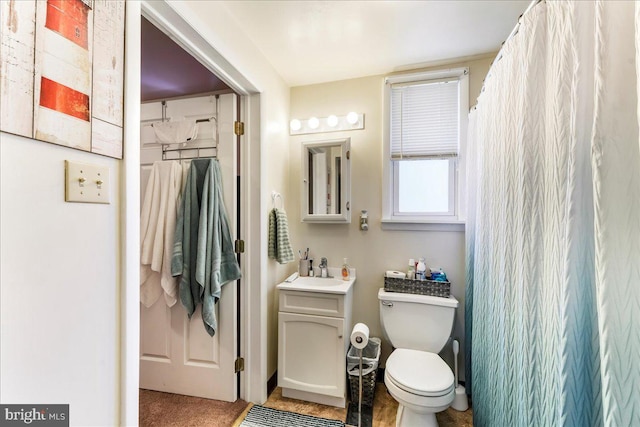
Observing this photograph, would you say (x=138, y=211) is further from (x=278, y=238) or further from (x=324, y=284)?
(x=324, y=284)

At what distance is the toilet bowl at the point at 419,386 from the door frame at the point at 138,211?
893 millimetres

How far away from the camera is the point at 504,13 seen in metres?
1.49

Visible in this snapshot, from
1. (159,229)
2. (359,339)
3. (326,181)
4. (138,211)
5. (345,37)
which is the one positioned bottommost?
(359,339)

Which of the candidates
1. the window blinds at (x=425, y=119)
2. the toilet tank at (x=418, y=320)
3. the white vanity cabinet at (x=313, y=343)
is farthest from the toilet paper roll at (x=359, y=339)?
the window blinds at (x=425, y=119)

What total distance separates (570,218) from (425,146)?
1490 millimetres

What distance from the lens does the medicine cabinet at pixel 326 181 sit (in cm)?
212

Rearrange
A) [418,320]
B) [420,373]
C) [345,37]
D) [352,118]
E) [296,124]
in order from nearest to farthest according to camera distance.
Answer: [420,373], [345,37], [418,320], [352,118], [296,124]

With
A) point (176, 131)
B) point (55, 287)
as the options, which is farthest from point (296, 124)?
point (55, 287)

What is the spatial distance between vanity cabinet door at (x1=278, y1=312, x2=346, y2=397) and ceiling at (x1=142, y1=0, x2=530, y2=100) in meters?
1.76

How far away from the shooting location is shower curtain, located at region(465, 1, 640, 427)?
0.56m

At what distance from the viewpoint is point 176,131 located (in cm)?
184

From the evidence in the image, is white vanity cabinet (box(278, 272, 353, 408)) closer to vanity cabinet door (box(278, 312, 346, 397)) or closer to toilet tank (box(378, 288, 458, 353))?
vanity cabinet door (box(278, 312, 346, 397))

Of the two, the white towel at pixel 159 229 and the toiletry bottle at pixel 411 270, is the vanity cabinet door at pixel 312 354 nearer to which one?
the toiletry bottle at pixel 411 270

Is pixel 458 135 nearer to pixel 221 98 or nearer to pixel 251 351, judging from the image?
pixel 221 98
